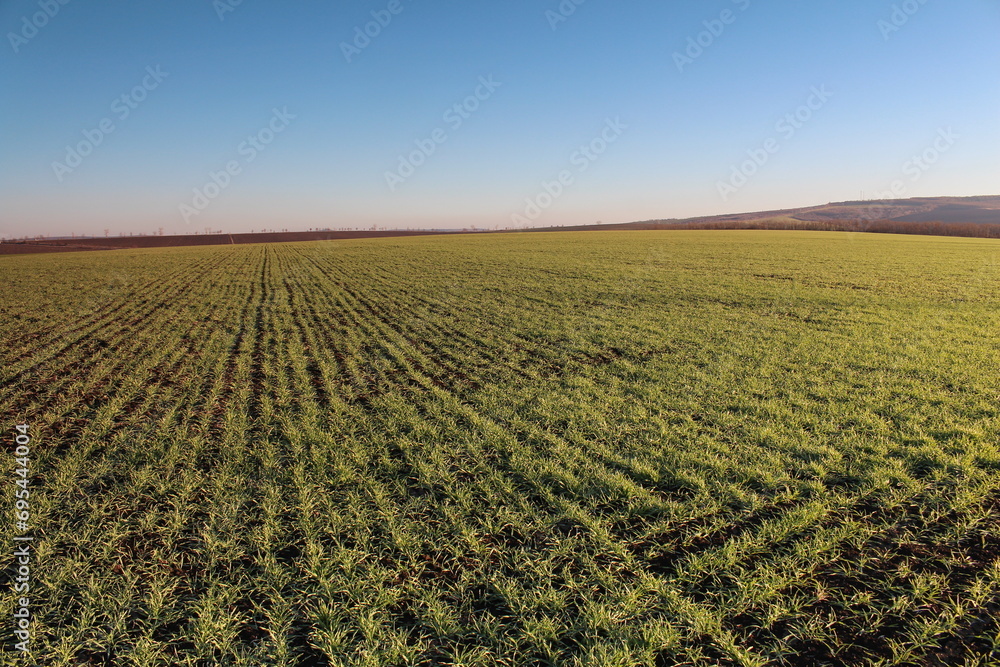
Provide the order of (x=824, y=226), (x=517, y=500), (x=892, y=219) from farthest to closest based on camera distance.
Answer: (x=892, y=219)
(x=824, y=226)
(x=517, y=500)

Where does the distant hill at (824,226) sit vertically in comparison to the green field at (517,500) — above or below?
above

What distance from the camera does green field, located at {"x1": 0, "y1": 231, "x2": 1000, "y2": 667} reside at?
124 inches

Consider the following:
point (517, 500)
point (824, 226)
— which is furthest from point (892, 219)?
point (517, 500)

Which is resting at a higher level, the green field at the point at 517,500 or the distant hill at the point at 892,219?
the distant hill at the point at 892,219

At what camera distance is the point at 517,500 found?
15.6 feet

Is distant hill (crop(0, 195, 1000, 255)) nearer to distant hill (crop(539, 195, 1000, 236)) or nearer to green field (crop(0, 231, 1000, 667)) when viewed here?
distant hill (crop(539, 195, 1000, 236))

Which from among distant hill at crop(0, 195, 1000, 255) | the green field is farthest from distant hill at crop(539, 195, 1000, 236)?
the green field

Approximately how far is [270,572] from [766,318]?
1439cm

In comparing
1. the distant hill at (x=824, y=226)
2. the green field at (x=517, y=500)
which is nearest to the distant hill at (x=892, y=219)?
the distant hill at (x=824, y=226)

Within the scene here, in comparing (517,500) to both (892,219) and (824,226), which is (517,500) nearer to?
(824,226)

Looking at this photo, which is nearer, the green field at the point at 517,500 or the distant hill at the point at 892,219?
the green field at the point at 517,500

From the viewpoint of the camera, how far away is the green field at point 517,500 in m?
3.16

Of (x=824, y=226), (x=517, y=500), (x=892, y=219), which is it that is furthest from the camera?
(x=892, y=219)

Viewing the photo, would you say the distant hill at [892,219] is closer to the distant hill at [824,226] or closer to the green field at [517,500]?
the distant hill at [824,226]
